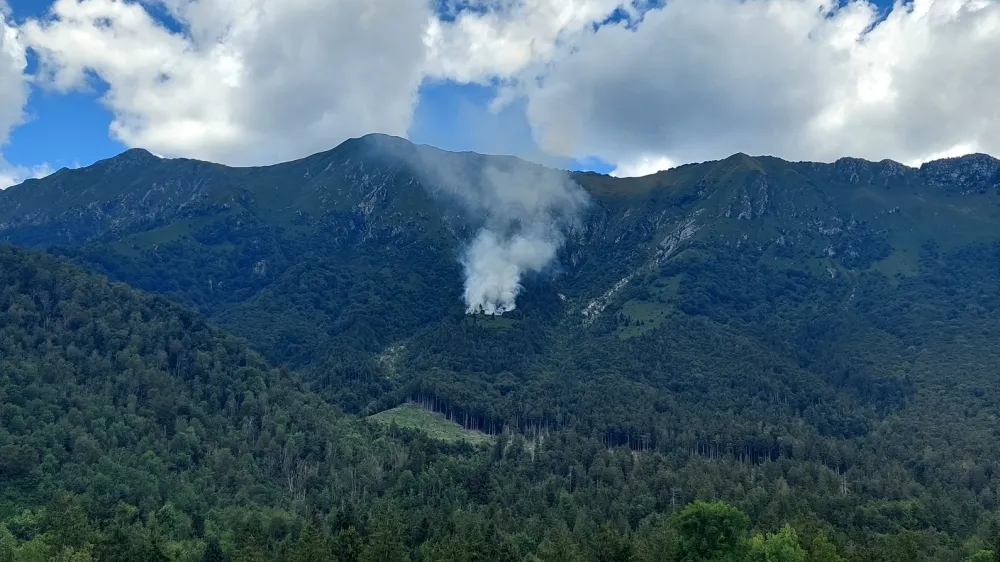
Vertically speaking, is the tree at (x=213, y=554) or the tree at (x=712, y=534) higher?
the tree at (x=712, y=534)

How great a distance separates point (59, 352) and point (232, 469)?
64363 millimetres

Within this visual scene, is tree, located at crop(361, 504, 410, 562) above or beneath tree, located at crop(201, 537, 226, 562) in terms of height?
above

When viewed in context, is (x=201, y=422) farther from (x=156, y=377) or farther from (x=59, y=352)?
(x=59, y=352)

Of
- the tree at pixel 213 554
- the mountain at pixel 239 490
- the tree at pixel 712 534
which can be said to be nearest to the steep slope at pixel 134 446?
the mountain at pixel 239 490

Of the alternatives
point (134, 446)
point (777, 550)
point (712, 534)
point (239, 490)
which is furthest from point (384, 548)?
point (134, 446)

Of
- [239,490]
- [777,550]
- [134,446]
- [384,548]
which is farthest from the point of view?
[134,446]

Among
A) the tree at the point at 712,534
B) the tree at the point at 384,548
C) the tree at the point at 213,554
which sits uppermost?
the tree at the point at 712,534

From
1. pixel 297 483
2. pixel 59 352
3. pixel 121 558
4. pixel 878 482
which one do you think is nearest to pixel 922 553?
pixel 878 482

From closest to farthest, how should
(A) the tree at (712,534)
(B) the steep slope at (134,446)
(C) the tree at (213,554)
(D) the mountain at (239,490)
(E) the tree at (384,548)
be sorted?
(E) the tree at (384,548) < (A) the tree at (712,534) < (D) the mountain at (239,490) < (C) the tree at (213,554) < (B) the steep slope at (134,446)

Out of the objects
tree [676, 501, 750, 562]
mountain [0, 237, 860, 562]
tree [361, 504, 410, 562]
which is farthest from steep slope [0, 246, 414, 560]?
tree [676, 501, 750, 562]

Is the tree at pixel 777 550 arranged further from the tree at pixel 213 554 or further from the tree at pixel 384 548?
the tree at pixel 213 554

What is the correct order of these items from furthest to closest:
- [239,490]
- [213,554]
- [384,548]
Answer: [239,490]
[213,554]
[384,548]

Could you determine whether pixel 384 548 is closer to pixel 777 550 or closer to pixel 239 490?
pixel 777 550

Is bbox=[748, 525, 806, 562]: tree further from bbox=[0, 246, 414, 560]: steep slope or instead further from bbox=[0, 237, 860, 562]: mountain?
bbox=[0, 246, 414, 560]: steep slope
